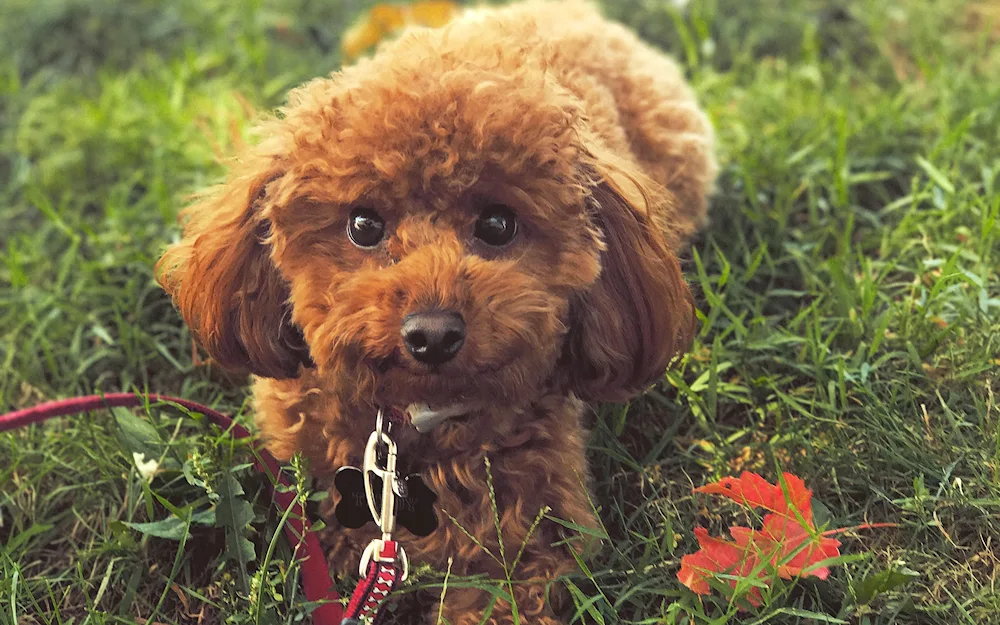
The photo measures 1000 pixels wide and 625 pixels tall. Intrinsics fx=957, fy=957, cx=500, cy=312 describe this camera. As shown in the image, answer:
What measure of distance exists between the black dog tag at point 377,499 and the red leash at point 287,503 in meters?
0.09

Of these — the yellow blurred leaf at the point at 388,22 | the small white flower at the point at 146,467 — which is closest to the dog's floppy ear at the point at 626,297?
the small white flower at the point at 146,467

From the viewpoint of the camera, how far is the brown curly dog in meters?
1.77

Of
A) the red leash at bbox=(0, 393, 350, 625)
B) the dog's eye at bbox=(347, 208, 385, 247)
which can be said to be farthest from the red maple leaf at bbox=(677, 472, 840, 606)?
the dog's eye at bbox=(347, 208, 385, 247)

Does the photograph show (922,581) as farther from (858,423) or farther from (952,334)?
(952,334)

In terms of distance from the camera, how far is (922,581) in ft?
6.59

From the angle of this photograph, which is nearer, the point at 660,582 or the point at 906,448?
the point at 660,582

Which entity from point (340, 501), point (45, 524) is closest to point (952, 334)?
point (340, 501)

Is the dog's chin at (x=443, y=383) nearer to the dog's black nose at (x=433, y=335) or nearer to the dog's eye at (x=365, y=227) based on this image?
the dog's black nose at (x=433, y=335)

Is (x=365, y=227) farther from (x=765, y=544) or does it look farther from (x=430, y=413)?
(x=765, y=544)

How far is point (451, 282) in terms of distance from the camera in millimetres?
1748

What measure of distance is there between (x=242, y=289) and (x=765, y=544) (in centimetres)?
122

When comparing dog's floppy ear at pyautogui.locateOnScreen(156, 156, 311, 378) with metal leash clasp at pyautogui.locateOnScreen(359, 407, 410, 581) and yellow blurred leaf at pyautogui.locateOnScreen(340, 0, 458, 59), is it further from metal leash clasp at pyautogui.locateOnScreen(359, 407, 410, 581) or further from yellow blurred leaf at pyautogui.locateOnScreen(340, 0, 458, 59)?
yellow blurred leaf at pyautogui.locateOnScreen(340, 0, 458, 59)

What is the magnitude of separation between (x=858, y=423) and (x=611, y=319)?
2.54 ft

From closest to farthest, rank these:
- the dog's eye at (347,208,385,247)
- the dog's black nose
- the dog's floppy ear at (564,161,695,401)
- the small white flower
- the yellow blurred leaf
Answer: the dog's black nose → the dog's eye at (347,208,385,247) → the dog's floppy ear at (564,161,695,401) → the small white flower → the yellow blurred leaf
